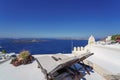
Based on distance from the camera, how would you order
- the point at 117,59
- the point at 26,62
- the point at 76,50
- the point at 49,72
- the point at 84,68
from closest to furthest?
the point at 49,72
the point at 84,68
the point at 117,59
the point at 26,62
the point at 76,50

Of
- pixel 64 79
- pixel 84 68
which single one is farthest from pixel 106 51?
pixel 64 79

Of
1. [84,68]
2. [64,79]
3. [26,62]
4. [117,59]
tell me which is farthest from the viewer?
[26,62]

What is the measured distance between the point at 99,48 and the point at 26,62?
5.00m

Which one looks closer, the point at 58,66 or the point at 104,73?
the point at 58,66

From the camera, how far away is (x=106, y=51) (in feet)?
26.3

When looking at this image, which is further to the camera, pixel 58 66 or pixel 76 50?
pixel 76 50

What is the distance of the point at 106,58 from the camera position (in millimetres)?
7941

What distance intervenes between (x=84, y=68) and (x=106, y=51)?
284cm

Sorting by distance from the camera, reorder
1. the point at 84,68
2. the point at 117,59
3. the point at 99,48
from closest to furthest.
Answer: the point at 84,68
the point at 117,59
the point at 99,48

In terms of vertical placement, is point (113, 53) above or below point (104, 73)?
above

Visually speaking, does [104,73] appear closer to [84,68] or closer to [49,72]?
[84,68]

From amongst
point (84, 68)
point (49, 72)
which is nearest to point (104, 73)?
point (84, 68)

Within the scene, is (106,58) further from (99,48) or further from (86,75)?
(86,75)

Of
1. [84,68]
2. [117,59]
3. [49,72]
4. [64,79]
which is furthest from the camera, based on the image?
[117,59]
